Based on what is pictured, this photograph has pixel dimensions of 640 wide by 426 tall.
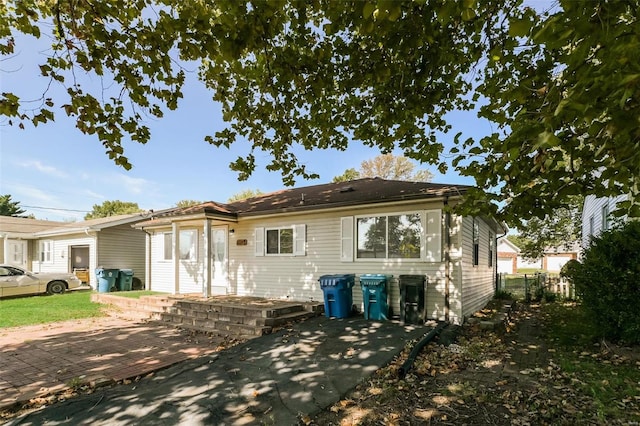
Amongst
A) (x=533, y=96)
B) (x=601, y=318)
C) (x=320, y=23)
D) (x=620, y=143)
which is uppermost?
(x=320, y=23)

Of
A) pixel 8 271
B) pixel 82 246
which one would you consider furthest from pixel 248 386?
pixel 82 246

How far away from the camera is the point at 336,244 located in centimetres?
912

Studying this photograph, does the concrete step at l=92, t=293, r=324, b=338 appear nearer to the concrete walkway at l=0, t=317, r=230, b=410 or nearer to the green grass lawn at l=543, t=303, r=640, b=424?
the concrete walkway at l=0, t=317, r=230, b=410

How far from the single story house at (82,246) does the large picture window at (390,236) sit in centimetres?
1216

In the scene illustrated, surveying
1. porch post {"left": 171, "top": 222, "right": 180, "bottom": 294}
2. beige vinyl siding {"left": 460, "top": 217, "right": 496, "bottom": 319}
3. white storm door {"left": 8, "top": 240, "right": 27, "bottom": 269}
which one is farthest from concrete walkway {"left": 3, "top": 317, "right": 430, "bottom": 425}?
white storm door {"left": 8, "top": 240, "right": 27, "bottom": 269}

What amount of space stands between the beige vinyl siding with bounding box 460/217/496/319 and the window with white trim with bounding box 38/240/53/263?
20648mm

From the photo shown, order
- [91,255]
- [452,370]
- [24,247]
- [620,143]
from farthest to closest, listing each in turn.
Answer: [24,247]
[91,255]
[452,370]
[620,143]

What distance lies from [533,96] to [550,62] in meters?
0.66

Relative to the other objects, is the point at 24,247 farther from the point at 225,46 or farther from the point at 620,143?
the point at 620,143

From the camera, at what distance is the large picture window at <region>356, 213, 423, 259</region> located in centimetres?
803

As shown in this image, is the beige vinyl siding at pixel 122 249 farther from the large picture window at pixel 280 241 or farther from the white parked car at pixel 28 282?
the large picture window at pixel 280 241

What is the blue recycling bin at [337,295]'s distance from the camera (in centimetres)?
805

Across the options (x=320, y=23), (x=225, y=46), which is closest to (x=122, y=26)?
(x=225, y=46)

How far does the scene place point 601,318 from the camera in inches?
227
